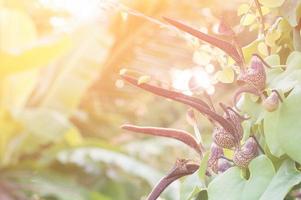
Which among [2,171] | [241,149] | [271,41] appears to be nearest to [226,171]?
[241,149]

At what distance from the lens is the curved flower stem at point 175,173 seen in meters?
0.54

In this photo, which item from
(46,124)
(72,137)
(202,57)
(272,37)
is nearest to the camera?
(272,37)

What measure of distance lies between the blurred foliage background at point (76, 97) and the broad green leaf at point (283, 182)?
2.06 m

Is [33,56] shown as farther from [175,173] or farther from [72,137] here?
[175,173]

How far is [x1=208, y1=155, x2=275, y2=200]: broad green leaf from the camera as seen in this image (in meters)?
0.48

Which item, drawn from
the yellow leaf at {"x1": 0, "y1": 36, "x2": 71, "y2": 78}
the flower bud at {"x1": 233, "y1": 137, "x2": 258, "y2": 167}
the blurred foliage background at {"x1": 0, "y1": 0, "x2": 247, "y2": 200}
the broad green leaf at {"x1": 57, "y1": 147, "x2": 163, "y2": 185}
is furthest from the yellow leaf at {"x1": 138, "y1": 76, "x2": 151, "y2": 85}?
the yellow leaf at {"x1": 0, "y1": 36, "x2": 71, "y2": 78}

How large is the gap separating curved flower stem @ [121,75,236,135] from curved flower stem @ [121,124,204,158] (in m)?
0.03

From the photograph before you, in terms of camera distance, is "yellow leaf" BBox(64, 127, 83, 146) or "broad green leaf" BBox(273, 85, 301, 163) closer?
"broad green leaf" BBox(273, 85, 301, 163)

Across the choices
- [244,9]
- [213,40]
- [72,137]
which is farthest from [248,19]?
[72,137]

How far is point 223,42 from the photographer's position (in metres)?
0.54

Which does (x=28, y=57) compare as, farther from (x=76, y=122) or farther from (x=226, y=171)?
(x=226, y=171)

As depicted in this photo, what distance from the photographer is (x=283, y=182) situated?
1.55 ft

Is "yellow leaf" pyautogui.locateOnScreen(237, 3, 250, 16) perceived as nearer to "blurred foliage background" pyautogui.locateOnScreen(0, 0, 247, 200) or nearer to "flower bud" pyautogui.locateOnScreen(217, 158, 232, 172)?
"flower bud" pyautogui.locateOnScreen(217, 158, 232, 172)

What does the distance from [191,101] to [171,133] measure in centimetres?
4
